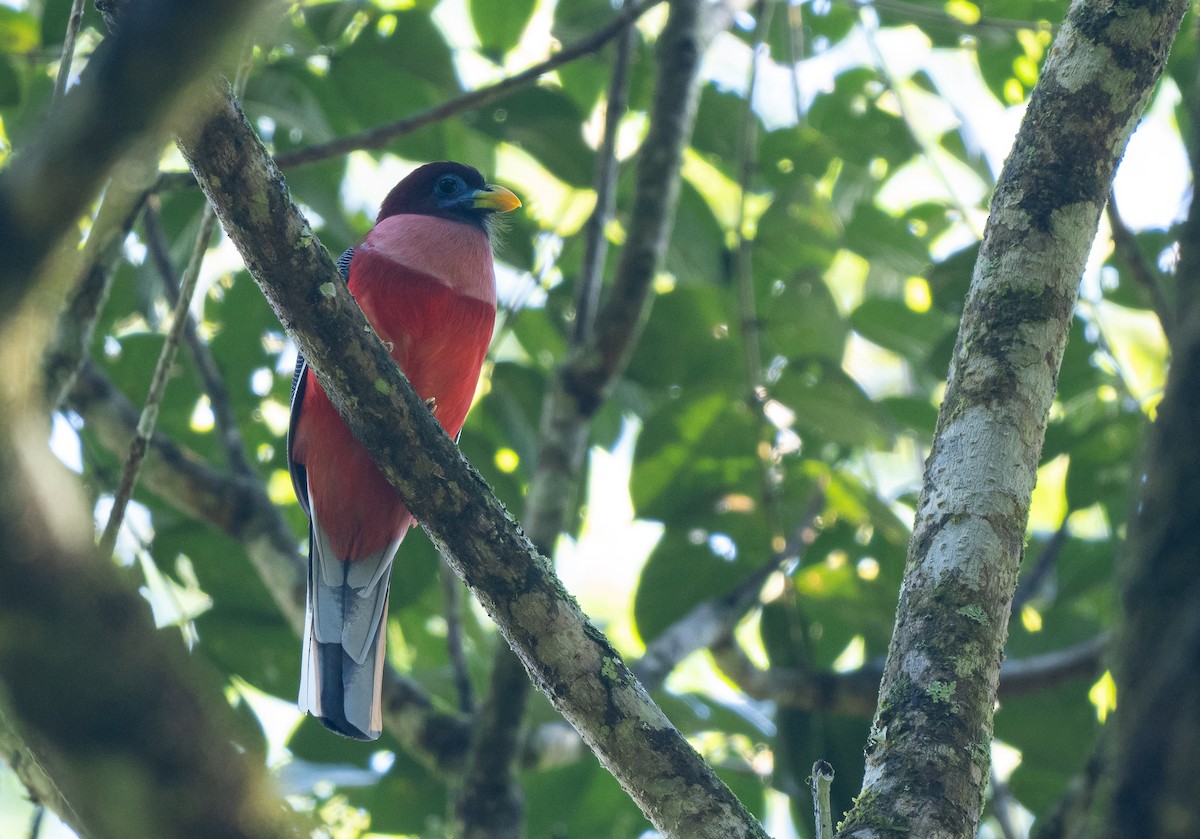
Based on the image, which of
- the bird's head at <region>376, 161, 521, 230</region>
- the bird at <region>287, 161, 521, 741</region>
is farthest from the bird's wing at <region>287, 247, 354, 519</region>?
the bird's head at <region>376, 161, 521, 230</region>

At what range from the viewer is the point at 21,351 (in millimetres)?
951

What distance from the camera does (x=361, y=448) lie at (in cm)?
374

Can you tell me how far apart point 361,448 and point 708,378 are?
1.37 meters

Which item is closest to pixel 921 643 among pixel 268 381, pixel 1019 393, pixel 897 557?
pixel 1019 393

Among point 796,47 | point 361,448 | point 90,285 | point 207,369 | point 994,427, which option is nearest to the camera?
point 994,427

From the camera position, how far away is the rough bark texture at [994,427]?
2.15 metres

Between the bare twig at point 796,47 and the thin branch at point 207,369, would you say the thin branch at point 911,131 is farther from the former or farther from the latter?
the thin branch at point 207,369

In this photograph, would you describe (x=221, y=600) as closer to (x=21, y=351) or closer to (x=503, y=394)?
(x=503, y=394)

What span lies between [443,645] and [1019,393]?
11.2ft

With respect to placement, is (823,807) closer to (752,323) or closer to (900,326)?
(752,323)

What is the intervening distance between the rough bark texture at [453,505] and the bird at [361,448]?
1.33 meters

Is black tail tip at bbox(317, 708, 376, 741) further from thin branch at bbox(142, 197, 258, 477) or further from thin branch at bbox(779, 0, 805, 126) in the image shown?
thin branch at bbox(779, 0, 805, 126)

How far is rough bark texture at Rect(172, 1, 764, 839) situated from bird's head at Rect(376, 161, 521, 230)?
7.39ft

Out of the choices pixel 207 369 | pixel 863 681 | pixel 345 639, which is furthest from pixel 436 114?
pixel 863 681
